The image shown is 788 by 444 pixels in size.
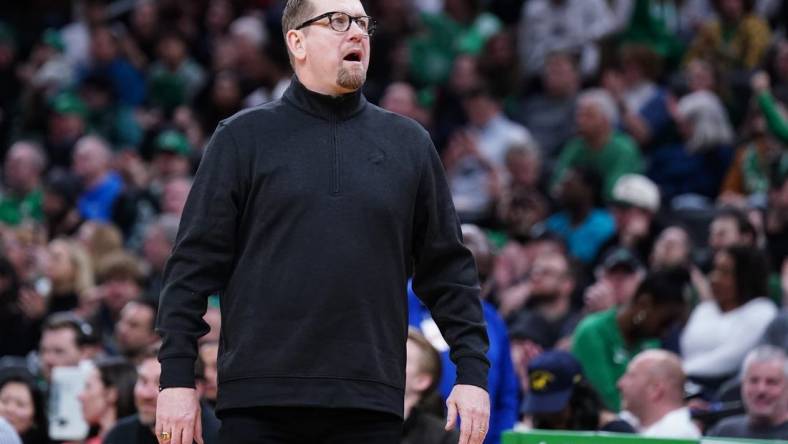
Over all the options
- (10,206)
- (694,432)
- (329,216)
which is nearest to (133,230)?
(10,206)

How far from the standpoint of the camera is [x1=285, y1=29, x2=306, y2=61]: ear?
147 inches

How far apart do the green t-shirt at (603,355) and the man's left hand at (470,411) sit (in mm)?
4273

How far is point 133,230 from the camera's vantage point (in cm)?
1257

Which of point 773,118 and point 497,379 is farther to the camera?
point 773,118

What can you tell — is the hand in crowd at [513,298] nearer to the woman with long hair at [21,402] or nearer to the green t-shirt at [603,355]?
the green t-shirt at [603,355]

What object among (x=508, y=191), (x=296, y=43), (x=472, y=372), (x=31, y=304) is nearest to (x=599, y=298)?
(x=508, y=191)

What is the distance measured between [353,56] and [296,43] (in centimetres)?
16

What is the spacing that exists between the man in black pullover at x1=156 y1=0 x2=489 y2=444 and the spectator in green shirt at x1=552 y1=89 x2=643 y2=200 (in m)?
7.91

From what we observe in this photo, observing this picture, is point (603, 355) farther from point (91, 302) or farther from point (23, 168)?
point (23, 168)

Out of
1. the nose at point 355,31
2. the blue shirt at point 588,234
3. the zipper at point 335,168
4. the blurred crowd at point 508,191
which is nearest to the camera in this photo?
the zipper at point 335,168

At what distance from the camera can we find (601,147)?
11758mm

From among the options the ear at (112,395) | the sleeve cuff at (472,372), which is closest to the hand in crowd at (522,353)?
the ear at (112,395)

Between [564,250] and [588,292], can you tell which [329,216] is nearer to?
[588,292]

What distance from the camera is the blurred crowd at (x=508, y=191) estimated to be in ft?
22.4
